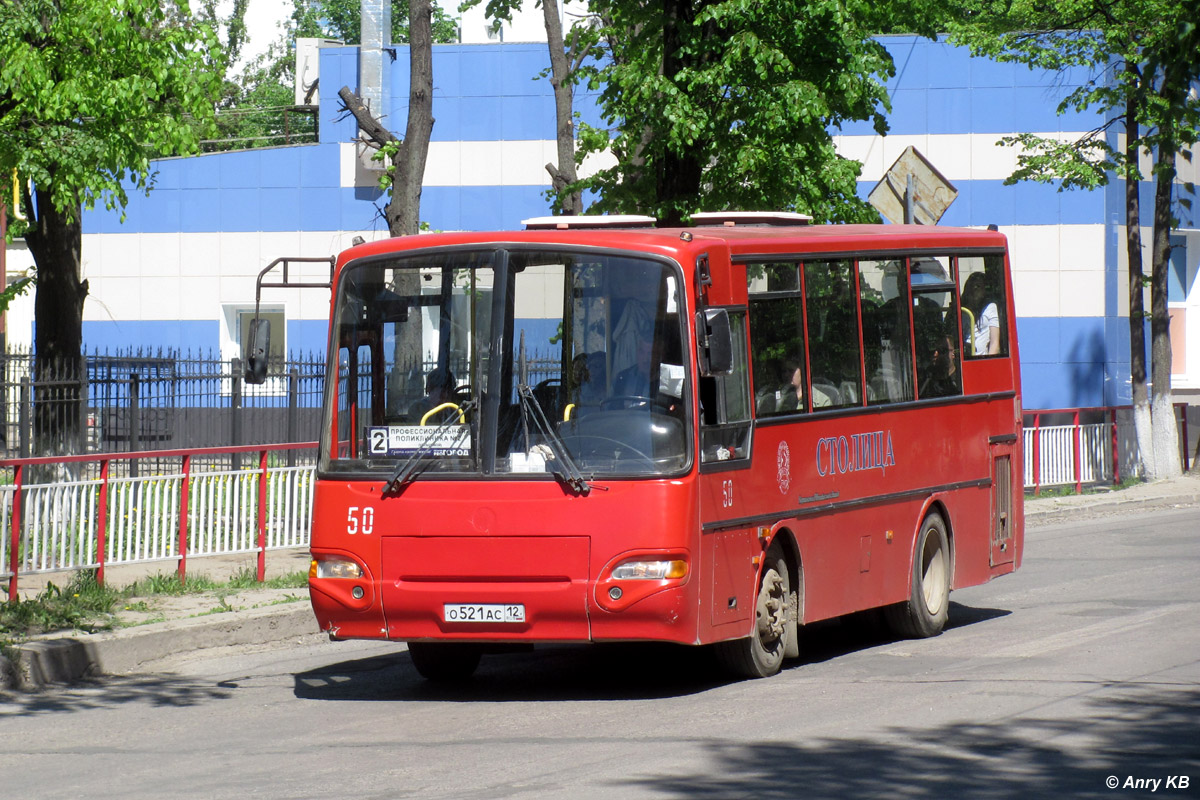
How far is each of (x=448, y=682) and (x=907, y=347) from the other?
4197 millimetres

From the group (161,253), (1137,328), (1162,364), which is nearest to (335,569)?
(1162,364)

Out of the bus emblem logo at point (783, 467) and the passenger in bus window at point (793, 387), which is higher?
the passenger in bus window at point (793, 387)

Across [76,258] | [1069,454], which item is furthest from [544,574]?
[1069,454]

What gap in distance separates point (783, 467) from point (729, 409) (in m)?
0.82

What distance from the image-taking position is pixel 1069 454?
2466 cm

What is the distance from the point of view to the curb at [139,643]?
10062 mm

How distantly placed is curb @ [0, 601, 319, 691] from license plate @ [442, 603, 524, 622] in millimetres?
2640

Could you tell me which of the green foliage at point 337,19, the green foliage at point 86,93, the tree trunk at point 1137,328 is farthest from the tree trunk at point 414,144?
the green foliage at point 337,19

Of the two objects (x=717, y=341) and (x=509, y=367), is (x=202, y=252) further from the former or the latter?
(x=717, y=341)

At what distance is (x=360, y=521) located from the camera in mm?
9562

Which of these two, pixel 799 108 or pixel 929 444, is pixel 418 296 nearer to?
pixel 929 444

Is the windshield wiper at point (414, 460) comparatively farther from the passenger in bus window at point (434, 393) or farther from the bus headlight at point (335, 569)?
the bus headlight at point (335, 569)

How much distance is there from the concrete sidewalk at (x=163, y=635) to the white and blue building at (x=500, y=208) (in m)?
21.8

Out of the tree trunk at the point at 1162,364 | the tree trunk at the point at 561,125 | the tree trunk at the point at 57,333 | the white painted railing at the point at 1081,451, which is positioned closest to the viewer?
the tree trunk at the point at 57,333
